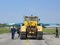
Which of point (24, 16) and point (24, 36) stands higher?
point (24, 16)

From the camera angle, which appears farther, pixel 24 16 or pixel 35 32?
pixel 24 16

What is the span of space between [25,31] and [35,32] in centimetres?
157

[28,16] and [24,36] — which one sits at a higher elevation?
[28,16]

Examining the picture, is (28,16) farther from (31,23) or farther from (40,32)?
(40,32)

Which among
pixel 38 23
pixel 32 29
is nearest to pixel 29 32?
pixel 32 29

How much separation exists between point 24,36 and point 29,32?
1218 mm

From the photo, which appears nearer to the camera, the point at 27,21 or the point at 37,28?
the point at 37,28

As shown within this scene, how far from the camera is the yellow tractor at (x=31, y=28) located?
37.7 metres

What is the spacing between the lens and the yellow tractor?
37.7 meters

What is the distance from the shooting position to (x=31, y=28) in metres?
39.4

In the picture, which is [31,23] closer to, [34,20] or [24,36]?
[34,20]

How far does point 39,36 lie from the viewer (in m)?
37.7

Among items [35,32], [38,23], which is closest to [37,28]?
[35,32]

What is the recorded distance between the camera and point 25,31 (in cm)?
3794
